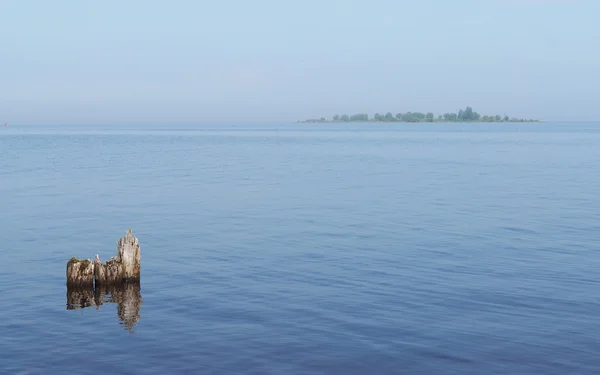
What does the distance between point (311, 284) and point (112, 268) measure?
8443mm

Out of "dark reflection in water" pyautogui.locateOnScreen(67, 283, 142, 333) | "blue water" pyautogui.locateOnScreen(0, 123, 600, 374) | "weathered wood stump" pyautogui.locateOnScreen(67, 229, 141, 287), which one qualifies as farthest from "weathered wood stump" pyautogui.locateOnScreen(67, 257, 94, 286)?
"blue water" pyautogui.locateOnScreen(0, 123, 600, 374)

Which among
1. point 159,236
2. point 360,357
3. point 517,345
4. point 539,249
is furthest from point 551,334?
point 159,236

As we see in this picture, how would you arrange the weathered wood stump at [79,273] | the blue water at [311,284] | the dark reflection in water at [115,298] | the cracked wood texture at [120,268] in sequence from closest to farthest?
1. the blue water at [311,284]
2. the dark reflection in water at [115,298]
3. the weathered wood stump at [79,273]
4. the cracked wood texture at [120,268]

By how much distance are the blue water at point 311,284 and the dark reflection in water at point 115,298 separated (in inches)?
5.2

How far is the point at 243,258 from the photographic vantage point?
31.7m

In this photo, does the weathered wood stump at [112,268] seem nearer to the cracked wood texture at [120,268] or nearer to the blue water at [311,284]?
the cracked wood texture at [120,268]

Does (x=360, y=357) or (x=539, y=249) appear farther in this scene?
(x=539, y=249)

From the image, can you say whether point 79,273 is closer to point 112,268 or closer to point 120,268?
point 112,268

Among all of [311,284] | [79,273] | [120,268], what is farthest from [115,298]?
[311,284]

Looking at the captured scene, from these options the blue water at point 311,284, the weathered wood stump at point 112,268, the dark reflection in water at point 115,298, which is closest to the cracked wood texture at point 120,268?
the weathered wood stump at point 112,268

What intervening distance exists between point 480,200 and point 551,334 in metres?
34.8

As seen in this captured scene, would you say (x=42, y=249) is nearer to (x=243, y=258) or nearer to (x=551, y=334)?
(x=243, y=258)

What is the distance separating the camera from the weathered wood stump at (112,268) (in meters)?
25.5

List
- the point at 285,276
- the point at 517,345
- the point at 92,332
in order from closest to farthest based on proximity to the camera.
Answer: the point at 517,345 → the point at 92,332 → the point at 285,276
